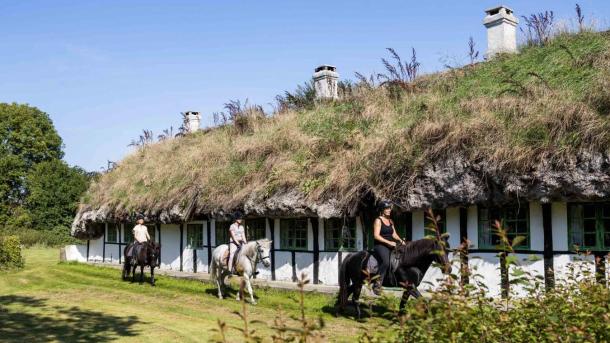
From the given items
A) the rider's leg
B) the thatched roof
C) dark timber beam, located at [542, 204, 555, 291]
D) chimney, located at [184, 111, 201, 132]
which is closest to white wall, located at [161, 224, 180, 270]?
the thatched roof

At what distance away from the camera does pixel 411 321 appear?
11.7ft

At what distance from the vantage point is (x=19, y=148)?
4825cm

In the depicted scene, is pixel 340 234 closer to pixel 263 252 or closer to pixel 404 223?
pixel 404 223

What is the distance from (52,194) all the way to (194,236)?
101ft

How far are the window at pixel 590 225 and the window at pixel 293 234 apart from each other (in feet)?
21.8

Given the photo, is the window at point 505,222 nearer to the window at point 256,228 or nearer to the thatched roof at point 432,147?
the thatched roof at point 432,147

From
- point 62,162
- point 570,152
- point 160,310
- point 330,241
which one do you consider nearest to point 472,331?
point 570,152

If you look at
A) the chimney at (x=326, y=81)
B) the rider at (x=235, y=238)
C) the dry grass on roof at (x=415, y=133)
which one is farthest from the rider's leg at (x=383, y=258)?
the chimney at (x=326, y=81)

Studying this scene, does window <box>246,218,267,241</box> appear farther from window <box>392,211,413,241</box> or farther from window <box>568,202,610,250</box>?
window <box>568,202,610,250</box>

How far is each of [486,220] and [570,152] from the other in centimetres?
230

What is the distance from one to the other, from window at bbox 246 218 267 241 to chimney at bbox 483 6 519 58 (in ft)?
26.5

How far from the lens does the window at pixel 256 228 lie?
16.5 metres

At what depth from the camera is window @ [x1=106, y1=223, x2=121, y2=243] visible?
25062 millimetres

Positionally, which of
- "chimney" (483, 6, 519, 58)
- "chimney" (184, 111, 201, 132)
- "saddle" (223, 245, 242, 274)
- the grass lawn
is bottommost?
the grass lawn
